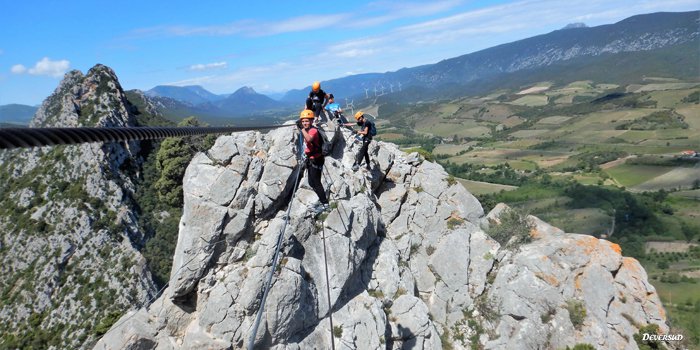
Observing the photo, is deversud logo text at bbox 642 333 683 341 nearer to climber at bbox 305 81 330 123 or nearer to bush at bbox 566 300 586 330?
bush at bbox 566 300 586 330

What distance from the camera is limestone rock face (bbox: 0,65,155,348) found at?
47594 mm

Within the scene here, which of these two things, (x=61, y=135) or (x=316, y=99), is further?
(x=316, y=99)

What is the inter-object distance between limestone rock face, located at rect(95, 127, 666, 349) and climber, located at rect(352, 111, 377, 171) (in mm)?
898

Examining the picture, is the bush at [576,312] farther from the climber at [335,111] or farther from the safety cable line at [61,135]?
the safety cable line at [61,135]

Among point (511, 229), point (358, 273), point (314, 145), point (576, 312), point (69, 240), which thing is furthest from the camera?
point (69, 240)

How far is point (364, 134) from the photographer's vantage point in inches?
1003

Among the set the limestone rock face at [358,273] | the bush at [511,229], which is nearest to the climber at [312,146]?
the limestone rock face at [358,273]

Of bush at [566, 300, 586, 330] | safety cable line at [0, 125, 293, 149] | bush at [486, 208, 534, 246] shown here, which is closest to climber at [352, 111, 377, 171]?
bush at [486, 208, 534, 246]

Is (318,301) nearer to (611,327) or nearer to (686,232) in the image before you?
(611,327)

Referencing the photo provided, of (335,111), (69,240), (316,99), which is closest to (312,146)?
(316,99)

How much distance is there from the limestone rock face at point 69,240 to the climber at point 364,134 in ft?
123

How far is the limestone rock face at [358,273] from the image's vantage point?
18.9 meters

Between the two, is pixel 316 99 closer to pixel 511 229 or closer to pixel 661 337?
pixel 511 229

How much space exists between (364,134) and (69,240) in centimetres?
5397
